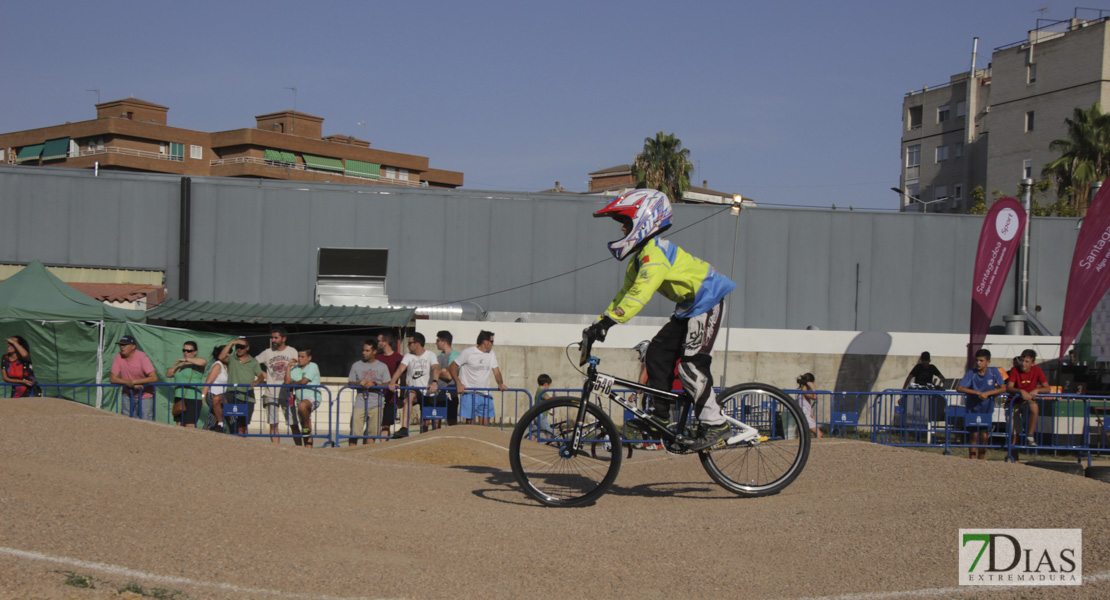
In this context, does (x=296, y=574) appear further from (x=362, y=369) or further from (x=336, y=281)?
(x=336, y=281)

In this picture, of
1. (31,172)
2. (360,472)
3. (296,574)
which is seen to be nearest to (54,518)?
(296,574)

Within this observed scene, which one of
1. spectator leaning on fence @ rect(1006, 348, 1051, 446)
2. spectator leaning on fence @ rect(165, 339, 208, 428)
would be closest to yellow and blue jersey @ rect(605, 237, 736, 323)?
spectator leaning on fence @ rect(165, 339, 208, 428)

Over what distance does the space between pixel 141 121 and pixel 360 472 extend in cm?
7340

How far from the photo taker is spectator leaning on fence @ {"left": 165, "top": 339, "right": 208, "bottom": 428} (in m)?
12.7

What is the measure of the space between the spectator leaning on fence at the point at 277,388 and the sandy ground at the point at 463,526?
182 inches

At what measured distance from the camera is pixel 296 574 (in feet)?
14.4

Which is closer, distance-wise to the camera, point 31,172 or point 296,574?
point 296,574

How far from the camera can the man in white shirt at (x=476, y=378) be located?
13.5 meters

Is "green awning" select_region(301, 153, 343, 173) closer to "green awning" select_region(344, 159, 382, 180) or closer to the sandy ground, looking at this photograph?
"green awning" select_region(344, 159, 382, 180)

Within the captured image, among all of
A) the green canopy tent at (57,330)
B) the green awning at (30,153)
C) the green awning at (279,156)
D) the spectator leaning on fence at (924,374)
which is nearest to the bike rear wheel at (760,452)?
the spectator leaning on fence at (924,374)

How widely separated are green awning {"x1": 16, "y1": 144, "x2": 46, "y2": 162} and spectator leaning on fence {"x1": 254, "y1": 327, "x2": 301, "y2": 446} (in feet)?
248

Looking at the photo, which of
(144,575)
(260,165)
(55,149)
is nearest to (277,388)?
(144,575)

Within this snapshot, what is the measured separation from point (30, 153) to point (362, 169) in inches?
1093

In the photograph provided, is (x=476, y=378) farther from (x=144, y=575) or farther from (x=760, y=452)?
(x=144, y=575)
